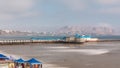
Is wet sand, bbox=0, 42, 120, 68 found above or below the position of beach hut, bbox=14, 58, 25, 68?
below

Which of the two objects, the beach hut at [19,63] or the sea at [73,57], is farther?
the sea at [73,57]

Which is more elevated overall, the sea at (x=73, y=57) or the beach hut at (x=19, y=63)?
the beach hut at (x=19, y=63)

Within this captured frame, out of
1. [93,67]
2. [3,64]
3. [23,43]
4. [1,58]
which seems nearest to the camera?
[3,64]

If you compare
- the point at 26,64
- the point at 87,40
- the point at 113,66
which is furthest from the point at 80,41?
the point at 26,64

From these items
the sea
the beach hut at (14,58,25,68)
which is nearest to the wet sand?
the sea

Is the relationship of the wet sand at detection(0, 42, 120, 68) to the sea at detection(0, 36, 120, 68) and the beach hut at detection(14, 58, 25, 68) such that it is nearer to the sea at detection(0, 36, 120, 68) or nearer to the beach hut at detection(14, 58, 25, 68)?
the sea at detection(0, 36, 120, 68)

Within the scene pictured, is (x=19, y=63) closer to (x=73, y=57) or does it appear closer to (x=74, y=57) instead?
(x=73, y=57)

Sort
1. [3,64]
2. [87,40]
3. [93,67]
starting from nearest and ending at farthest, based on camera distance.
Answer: [3,64] < [93,67] < [87,40]

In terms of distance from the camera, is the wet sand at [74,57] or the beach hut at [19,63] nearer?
the beach hut at [19,63]

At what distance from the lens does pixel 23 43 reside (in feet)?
379

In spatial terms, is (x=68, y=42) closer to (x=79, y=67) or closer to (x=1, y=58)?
(x=79, y=67)

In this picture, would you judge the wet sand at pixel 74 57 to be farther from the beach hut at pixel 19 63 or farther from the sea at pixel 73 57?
the beach hut at pixel 19 63

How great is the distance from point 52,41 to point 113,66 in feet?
265

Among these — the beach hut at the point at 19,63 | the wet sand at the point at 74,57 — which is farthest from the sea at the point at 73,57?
the beach hut at the point at 19,63
